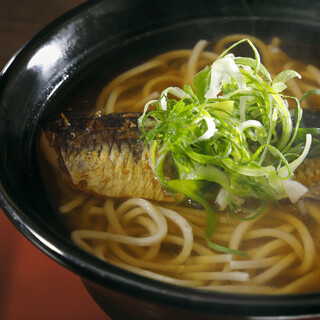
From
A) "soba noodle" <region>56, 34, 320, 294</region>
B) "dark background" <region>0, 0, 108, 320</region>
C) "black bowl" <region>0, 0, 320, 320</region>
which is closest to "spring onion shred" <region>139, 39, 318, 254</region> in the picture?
"soba noodle" <region>56, 34, 320, 294</region>

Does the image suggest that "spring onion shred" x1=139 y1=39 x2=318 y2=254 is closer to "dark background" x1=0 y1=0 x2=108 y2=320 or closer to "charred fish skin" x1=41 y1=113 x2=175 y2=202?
"charred fish skin" x1=41 y1=113 x2=175 y2=202

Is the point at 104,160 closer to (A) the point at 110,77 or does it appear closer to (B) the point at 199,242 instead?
(B) the point at 199,242

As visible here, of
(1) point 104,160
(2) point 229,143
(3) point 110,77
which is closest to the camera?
(2) point 229,143

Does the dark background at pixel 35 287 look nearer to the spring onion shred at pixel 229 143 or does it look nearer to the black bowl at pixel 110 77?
the black bowl at pixel 110 77

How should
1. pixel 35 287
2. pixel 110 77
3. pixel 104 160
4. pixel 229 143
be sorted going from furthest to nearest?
pixel 110 77 → pixel 35 287 → pixel 104 160 → pixel 229 143

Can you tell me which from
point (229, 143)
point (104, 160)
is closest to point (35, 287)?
point (104, 160)
